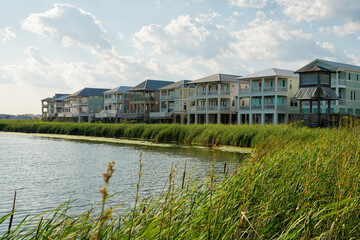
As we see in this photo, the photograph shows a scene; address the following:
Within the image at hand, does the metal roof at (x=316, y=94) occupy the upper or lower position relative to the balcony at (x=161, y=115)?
upper

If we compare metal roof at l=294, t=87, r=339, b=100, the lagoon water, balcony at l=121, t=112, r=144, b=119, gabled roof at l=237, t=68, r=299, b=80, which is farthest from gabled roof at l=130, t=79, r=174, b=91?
the lagoon water

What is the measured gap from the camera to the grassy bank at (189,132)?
77.8ft

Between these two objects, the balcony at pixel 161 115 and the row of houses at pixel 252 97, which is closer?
the row of houses at pixel 252 97

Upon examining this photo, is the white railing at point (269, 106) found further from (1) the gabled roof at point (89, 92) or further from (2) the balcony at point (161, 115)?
(1) the gabled roof at point (89, 92)

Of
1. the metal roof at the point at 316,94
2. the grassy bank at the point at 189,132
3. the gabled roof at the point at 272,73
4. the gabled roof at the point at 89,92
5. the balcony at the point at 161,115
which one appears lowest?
the grassy bank at the point at 189,132

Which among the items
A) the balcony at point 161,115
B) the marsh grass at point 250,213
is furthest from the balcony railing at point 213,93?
the marsh grass at point 250,213

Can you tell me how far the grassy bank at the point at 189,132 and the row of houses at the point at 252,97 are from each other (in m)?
10.3

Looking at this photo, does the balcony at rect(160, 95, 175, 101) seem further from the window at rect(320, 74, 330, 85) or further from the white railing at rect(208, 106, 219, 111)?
the window at rect(320, 74, 330, 85)

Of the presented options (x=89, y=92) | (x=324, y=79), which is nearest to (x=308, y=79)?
(x=324, y=79)

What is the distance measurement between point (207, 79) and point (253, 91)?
29.8ft

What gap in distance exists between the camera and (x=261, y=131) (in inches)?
980

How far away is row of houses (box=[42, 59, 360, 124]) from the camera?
1586 inches

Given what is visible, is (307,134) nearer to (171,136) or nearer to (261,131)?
(261,131)

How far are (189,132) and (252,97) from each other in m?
24.3
